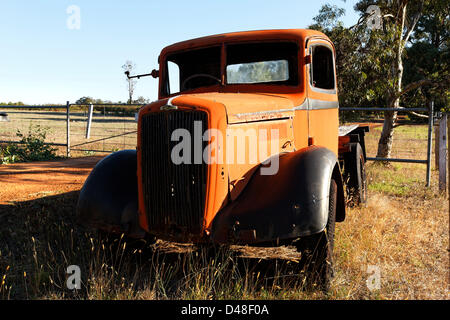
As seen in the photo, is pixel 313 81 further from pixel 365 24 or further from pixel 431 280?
pixel 365 24

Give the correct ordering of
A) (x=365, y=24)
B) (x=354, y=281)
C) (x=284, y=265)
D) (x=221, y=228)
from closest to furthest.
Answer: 1. (x=221, y=228)
2. (x=354, y=281)
3. (x=284, y=265)
4. (x=365, y=24)

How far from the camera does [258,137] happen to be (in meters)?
3.53

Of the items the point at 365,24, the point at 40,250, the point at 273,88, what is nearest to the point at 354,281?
the point at 273,88

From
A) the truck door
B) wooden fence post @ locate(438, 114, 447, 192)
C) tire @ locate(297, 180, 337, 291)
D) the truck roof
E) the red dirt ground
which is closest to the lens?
tire @ locate(297, 180, 337, 291)

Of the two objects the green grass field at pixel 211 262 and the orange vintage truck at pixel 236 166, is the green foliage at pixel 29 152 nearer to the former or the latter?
the green grass field at pixel 211 262

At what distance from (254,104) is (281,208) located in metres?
1.00

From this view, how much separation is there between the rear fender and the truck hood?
107 centimetres

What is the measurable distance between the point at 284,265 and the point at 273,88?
1.84 m

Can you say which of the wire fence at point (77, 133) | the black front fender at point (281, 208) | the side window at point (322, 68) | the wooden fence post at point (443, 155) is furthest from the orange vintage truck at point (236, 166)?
the wire fence at point (77, 133)

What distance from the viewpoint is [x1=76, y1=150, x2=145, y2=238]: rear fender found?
3.54 m

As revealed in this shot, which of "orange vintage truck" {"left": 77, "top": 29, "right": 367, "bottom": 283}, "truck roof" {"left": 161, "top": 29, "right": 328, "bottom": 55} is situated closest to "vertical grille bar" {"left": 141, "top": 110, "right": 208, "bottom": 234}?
"orange vintage truck" {"left": 77, "top": 29, "right": 367, "bottom": 283}

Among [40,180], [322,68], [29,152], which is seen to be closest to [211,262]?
[322,68]

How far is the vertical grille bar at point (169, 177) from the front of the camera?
311 centimetres

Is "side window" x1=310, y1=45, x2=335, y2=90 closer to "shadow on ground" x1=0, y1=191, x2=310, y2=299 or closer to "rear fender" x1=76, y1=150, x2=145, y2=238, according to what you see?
"shadow on ground" x1=0, y1=191, x2=310, y2=299
